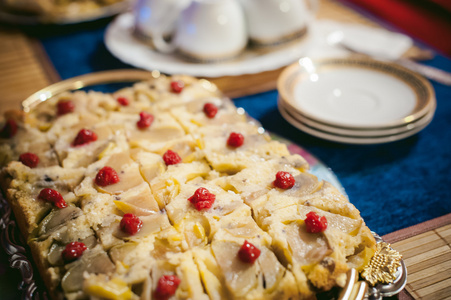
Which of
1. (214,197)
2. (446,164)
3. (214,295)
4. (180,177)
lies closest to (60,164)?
(180,177)

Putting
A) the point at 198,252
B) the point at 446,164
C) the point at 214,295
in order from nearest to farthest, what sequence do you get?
the point at 214,295 < the point at 198,252 < the point at 446,164

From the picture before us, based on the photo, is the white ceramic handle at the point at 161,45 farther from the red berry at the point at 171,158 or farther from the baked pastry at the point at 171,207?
the red berry at the point at 171,158

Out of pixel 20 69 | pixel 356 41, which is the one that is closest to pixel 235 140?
pixel 356 41

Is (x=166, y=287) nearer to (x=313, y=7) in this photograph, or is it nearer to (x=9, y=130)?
(x=9, y=130)

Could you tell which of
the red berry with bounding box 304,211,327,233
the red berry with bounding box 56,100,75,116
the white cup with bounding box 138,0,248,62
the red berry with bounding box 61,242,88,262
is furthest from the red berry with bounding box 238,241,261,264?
the white cup with bounding box 138,0,248,62

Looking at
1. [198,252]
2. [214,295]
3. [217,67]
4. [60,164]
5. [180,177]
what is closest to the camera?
[214,295]

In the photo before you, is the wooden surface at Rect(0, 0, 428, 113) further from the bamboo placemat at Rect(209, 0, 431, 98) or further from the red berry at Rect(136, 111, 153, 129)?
the red berry at Rect(136, 111, 153, 129)

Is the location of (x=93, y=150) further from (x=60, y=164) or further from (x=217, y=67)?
(x=217, y=67)
